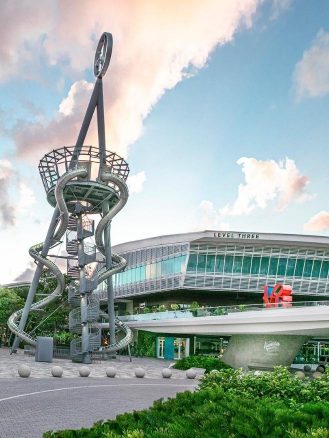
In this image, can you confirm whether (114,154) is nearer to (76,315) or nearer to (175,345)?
(76,315)

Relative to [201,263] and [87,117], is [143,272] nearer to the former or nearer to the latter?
[201,263]

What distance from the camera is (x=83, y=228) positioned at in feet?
156

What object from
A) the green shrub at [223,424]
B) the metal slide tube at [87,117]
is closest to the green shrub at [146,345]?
the metal slide tube at [87,117]

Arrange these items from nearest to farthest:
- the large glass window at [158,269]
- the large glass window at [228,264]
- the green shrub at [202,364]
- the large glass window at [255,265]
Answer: the green shrub at [202,364] → the large glass window at [255,265] → the large glass window at [228,264] → the large glass window at [158,269]

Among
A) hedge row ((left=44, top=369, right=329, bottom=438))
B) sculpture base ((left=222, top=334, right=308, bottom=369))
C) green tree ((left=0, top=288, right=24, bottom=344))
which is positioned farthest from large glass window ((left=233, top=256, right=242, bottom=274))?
hedge row ((left=44, top=369, right=329, bottom=438))

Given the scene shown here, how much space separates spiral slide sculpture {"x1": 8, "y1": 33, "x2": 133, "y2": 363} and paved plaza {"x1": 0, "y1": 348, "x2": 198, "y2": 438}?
11769 mm

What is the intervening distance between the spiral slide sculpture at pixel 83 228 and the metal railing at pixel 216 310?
14.2 feet

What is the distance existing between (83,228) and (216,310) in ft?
44.6

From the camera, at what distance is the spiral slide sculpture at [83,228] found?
44719 millimetres

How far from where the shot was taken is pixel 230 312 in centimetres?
4181

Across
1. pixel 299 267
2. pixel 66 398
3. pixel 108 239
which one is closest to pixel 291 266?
pixel 299 267

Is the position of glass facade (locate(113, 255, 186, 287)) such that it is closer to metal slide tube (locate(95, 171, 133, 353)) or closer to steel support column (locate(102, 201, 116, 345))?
metal slide tube (locate(95, 171, 133, 353))

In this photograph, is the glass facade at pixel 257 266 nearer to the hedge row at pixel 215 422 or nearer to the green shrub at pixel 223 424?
the hedge row at pixel 215 422

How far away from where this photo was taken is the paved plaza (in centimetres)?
1495
